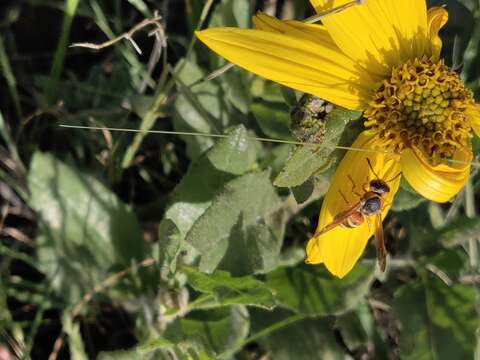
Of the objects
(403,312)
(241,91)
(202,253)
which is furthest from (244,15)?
(403,312)

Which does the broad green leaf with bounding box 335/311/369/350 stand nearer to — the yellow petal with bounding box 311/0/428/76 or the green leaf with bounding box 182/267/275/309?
the green leaf with bounding box 182/267/275/309

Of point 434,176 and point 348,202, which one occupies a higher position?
point 434,176

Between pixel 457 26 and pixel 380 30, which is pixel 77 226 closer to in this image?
pixel 380 30

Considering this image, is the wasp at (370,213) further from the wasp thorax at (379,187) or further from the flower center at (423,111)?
the flower center at (423,111)

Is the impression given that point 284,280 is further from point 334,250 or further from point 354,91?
point 354,91

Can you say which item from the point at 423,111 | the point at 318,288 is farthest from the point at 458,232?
the point at 423,111

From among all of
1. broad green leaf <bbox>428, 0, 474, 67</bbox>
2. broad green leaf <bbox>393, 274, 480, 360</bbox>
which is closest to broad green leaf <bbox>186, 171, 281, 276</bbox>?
broad green leaf <bbox>393, 274, 480, 360</bbox>
